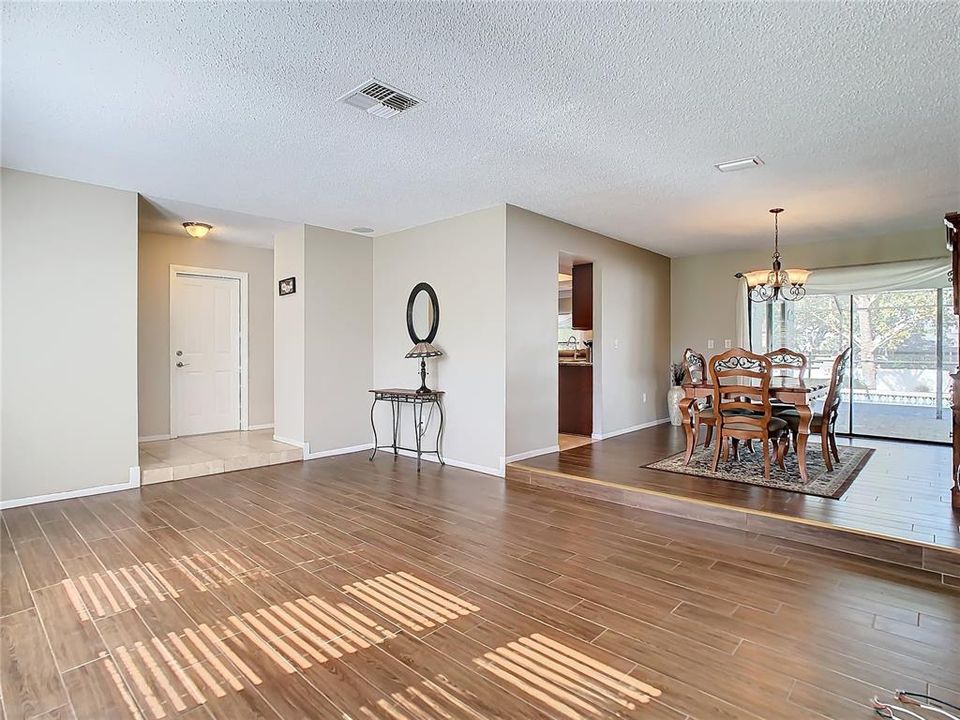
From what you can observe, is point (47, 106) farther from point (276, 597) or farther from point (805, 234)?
point (805, 234)

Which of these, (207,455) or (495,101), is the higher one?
(495,101)

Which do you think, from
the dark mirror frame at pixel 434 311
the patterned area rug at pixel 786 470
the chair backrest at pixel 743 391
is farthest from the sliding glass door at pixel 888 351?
the dark mirror frame at pixel 434 311

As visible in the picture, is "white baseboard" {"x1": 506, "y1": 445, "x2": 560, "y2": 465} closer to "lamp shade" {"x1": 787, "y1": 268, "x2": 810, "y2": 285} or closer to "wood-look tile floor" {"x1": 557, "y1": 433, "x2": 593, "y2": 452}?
"wood-look tile floor" {"x1": 557, "y1": 433, "x2": 593, "y2": 452}

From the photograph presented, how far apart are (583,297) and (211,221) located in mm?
4199

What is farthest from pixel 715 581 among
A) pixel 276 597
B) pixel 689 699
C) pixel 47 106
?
pixel 47 106

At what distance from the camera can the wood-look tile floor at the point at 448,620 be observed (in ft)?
5.99

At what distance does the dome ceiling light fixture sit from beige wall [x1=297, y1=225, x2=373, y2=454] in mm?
1079

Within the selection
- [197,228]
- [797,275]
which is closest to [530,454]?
[797,275]

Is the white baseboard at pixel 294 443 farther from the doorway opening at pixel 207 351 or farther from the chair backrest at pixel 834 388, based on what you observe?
the chair backrest at pixel 834 388

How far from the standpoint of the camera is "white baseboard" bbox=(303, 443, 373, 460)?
5719 millimetres

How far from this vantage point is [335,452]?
5941 millimetres

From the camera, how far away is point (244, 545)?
324 cm

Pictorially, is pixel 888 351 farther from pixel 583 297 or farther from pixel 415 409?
pixel 415 409

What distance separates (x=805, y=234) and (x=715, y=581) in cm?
504
